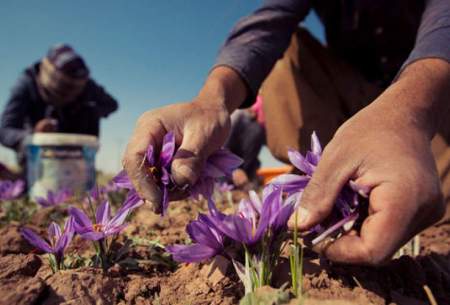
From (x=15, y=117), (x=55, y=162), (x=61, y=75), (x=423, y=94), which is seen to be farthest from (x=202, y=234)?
(x=15, y=117)

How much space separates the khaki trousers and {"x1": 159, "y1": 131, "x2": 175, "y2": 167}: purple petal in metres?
1.51

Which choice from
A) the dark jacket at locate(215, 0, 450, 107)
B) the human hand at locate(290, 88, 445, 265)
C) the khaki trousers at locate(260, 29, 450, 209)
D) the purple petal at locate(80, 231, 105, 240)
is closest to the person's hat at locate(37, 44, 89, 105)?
the khaki trousers at locate(260, 29, 450, 209)

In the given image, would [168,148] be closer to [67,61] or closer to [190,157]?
[190,157]

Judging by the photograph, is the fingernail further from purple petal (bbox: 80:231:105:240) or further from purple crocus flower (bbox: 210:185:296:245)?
purple petal (bbox: 80:231:105:240)

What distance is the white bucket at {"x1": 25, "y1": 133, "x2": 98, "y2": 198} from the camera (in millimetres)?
3309

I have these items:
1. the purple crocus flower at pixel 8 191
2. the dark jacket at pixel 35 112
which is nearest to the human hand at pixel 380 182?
the purple crocus flower at pixel 8 191

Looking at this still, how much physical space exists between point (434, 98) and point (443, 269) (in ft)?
1.39

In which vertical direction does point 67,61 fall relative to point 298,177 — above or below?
above

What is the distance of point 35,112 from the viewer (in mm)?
5020

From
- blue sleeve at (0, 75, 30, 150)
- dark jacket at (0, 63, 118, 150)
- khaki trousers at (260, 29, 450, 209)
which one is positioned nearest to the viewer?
khaki trousers at (260, 29, 450, 209)

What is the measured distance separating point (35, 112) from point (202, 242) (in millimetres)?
4684

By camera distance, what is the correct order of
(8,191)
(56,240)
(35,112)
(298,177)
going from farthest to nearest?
(35,112)
(8,191)
(56,240)
(298,177)

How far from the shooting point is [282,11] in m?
2.12

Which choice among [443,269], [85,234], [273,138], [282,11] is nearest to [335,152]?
[443,269]
